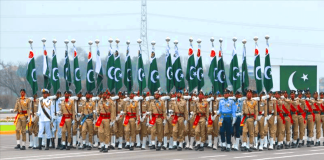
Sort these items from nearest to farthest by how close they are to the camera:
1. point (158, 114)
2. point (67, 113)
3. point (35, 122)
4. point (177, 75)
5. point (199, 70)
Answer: point (158, 114) → point (67, 113) → point (35, 122) → point (177, 75) → point (199, 70)

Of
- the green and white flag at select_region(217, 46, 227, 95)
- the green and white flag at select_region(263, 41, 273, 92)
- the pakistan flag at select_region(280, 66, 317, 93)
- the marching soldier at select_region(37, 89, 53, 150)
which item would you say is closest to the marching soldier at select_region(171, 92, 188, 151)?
the green and white flag at select_region(217, 46, 227, 95)

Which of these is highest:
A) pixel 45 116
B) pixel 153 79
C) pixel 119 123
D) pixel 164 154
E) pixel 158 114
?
pixel 153 79

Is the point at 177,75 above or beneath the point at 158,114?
above

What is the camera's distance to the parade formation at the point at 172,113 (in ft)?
71.5

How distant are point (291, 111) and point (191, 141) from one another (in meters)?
3.80

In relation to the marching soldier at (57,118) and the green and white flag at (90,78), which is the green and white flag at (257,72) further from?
the marching soldier at (57,118)

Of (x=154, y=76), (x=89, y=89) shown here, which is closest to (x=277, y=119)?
(x=154, y=76)

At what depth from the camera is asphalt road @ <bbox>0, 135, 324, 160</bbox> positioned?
63.8ft

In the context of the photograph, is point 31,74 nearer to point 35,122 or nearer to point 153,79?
point 35,122

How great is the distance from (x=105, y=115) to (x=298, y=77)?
63.4 ft

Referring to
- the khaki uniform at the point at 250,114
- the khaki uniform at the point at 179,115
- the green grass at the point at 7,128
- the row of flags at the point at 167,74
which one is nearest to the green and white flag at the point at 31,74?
the row of flags at the point at 167,74

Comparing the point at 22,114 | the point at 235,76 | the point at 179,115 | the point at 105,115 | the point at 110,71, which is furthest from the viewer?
the point at 110,71

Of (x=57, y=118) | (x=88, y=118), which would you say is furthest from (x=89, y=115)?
(x=57, y=118)

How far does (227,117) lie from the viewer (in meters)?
21.7
